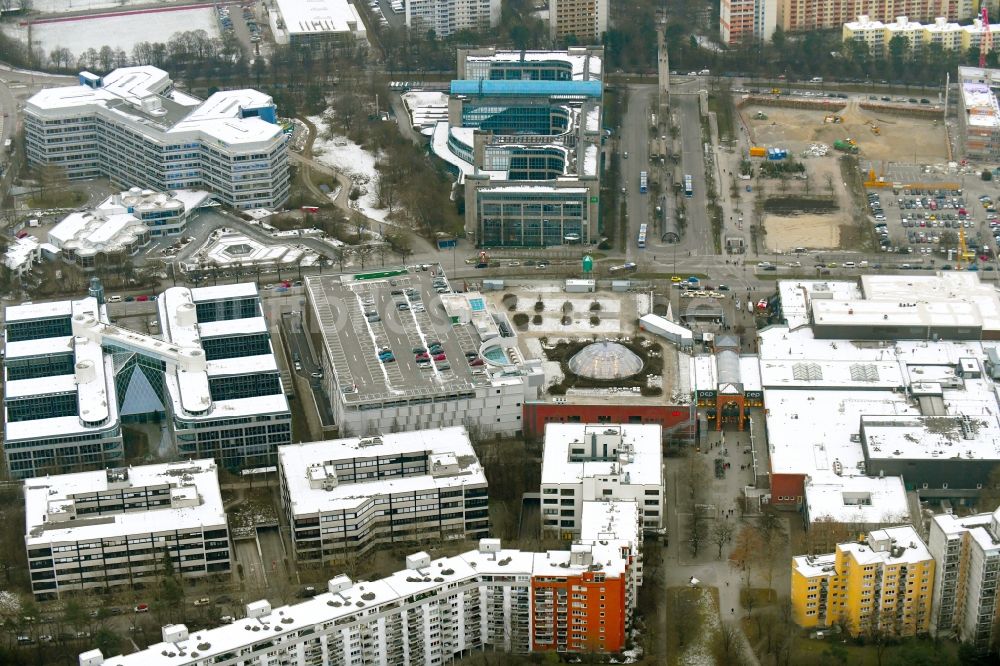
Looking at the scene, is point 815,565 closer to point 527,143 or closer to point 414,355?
point 414,355

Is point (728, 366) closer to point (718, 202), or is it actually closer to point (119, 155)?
point (718, 202)

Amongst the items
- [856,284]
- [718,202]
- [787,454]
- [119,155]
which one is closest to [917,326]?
[856,284]

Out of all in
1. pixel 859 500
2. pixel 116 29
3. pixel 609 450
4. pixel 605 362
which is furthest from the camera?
pixel 116 29

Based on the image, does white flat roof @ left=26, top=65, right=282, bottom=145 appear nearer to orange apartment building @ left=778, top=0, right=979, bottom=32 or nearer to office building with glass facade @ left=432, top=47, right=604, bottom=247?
office building with glass facade @ left=432, top=47, right=604, bottom=247

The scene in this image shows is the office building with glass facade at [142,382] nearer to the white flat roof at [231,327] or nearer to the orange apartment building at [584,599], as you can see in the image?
the white flat roof at [231,327]

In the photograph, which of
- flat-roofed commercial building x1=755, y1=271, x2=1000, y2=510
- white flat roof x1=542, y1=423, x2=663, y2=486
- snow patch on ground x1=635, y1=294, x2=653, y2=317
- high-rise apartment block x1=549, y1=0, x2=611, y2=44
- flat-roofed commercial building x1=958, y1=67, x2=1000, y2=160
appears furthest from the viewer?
high-rise apartment block x1=549, y1=0, x2=611, y2=44

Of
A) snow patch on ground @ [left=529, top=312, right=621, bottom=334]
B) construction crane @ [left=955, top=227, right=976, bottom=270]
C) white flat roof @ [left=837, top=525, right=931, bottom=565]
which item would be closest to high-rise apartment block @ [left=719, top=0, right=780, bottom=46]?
construction crane @ [left=955, top=227, right=976, bottom=270]

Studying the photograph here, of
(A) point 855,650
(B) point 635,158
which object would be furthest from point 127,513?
(B) point 635,158
